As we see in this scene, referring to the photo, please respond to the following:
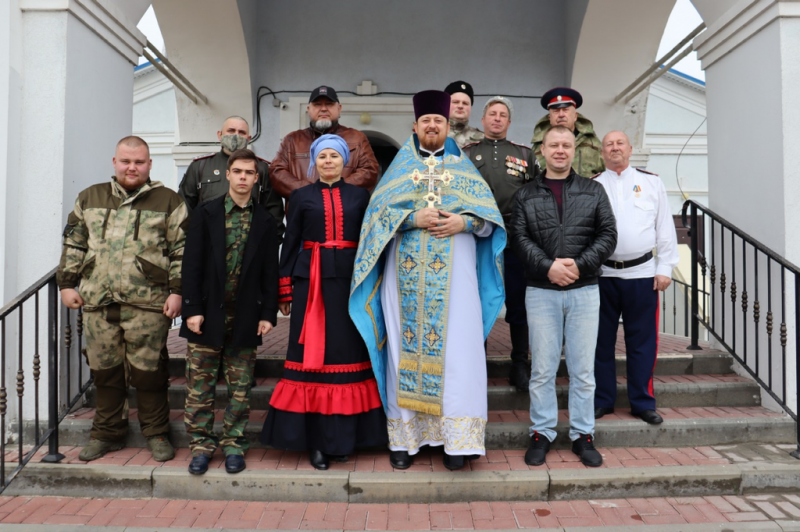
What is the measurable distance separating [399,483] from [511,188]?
1.95 m

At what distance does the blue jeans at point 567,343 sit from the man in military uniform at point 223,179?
1.81m

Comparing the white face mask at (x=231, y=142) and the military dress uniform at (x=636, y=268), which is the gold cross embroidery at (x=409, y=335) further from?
the white face mask at (x=231, y=142)

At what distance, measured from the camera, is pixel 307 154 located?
14.2 feet

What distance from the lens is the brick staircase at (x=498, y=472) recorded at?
336 centimetres

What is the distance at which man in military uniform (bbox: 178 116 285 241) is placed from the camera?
13.9 ft

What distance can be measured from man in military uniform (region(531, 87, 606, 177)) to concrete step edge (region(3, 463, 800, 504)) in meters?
1.97

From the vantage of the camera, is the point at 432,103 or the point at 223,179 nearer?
the point at 432,103

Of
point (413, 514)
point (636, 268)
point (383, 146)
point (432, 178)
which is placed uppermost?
point (383, 146)

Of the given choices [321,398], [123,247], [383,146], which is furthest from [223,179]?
Result: [383,146]

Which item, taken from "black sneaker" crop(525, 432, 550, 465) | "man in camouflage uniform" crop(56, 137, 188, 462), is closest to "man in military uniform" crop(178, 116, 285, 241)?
"man in camouflage uniform" crop(56, 137, 188, 462)

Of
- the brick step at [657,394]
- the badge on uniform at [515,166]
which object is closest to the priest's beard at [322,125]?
the badge on uniform at [515,166]

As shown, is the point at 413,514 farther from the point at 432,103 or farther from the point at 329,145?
the point at 432,103

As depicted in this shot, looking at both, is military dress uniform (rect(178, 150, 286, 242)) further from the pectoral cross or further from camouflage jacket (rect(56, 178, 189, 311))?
the pectoral cross

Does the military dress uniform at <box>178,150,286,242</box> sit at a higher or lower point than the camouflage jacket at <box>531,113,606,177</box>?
lower
